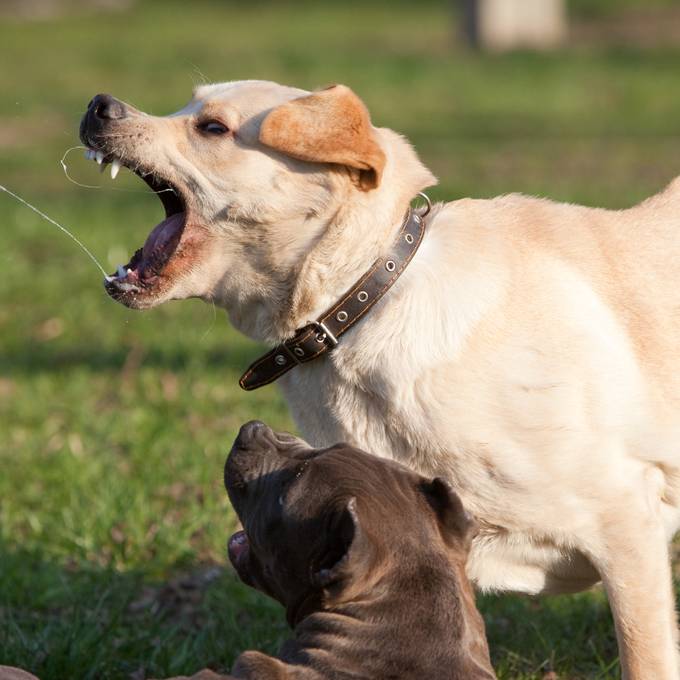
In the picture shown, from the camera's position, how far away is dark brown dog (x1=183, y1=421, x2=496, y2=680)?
350 centimetres

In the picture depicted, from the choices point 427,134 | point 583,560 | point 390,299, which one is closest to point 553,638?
point 583,560

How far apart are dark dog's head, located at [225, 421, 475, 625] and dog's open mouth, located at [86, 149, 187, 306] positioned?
0.70m

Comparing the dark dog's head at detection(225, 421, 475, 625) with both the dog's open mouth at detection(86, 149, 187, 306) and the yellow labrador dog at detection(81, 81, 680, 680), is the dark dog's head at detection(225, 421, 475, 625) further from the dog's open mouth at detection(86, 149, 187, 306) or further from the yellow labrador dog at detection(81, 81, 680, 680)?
the dog's open mouth at detection(86, 149, 187, 306)

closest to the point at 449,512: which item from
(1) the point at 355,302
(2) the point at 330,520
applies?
(2) the point at 330,520

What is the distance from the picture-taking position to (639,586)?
407 cm

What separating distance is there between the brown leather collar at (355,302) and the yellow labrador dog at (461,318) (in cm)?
3

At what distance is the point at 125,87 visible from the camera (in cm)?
1927

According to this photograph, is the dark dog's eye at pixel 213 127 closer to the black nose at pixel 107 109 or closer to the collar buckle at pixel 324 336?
the black nose at pixel 107 109

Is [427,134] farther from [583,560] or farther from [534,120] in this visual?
[583,560]

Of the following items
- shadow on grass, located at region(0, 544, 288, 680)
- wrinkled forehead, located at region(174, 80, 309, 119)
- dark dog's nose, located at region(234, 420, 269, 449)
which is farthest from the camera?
shadow on grass, located at region(0, 544, 288, 680)

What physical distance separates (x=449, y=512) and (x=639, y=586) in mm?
740

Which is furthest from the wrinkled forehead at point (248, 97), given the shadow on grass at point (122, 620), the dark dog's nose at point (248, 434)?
the shadow on grass at point (122, 620)

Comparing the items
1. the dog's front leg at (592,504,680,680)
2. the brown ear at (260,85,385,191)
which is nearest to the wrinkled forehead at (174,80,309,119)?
the brown ear at (260,85,385,191)

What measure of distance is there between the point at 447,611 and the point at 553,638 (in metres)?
1.37
